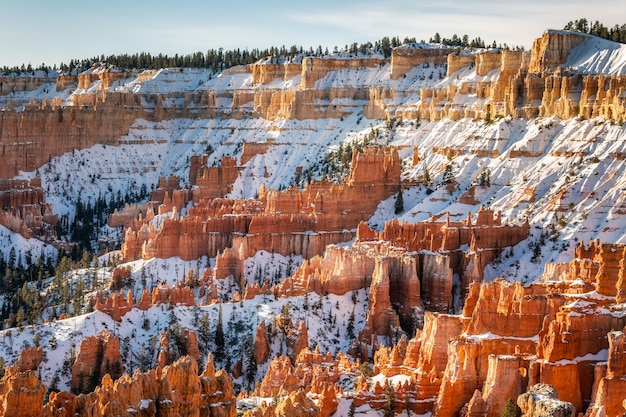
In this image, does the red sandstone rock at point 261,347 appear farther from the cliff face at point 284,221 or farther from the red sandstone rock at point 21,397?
the red sandstone rock at point 21,397

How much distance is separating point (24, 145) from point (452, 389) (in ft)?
411

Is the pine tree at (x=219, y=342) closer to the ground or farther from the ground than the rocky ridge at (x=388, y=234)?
closer to the ground

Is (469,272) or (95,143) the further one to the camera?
(95,143)

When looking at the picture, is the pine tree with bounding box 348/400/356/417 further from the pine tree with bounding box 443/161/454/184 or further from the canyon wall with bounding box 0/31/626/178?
the pine tree with bounding box 443/161/454/184

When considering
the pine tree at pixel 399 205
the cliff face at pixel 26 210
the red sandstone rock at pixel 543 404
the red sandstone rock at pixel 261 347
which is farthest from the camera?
the cliff face at pixel 26 210

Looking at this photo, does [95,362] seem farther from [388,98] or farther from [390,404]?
[388,98]

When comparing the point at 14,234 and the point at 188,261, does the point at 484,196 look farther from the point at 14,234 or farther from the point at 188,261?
the point at 14,234

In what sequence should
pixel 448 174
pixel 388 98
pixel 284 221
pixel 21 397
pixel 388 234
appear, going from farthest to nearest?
pixel 388 98 < pixel 448 174 < pixel 284 221 < pixel 388 234 < pixel 21 397

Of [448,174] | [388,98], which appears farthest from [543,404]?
[388,98]

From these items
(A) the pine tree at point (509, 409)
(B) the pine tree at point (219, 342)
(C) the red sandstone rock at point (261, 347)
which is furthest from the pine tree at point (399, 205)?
(A) the pine tree at point (509, 409)

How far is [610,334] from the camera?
61.5 metres

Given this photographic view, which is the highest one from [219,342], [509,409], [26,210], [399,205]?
[399,205]

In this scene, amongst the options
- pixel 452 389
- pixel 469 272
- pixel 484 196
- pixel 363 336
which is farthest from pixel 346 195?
pixel 452 389

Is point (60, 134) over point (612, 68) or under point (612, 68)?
under
